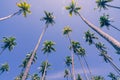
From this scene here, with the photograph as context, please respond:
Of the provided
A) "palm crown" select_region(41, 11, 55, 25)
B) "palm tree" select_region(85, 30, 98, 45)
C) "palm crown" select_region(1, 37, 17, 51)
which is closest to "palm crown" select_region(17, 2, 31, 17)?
"palm crown" select_region(41, 11, 55, 25)

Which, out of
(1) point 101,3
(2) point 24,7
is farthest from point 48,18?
(1) point 101,3

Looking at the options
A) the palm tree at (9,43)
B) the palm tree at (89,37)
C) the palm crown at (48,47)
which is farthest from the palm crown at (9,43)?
the palm tree at (89,37)

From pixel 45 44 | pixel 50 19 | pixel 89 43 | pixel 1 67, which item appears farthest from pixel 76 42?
pixel 1 67

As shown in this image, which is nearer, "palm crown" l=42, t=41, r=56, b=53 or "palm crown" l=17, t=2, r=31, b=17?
"palm crown" l=17, t=2, r=31, b=17

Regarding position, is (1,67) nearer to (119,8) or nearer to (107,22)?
(107,22)

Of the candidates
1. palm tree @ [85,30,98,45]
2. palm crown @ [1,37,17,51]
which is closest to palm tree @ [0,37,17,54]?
palm crown @ [1,37,17,51]

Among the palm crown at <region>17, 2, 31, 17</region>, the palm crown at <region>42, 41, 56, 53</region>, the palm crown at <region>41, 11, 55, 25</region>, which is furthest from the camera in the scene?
the palm crown at <region>42, 41, 56, 53</region>

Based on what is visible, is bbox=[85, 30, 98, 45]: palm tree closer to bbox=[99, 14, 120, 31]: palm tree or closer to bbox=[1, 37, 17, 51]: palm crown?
bbox=[99, 14, 120, 31]: palm tree

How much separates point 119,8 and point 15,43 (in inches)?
1157

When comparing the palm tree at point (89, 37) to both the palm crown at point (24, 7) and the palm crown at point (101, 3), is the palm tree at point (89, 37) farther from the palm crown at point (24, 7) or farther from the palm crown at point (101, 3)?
the palm crown at point (24, 7)

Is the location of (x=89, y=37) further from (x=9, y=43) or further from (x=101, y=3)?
(x=9, y=43)

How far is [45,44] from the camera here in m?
57.8

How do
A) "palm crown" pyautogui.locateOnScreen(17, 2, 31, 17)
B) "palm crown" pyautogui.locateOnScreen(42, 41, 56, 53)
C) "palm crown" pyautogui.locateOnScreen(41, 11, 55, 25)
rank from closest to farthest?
"palm crown" pyautogui.locateOnScreen(17, 2, 31, 17)
"palm crown" pyautogui.locateOnScreen(41, 11, 55, 25)
"palm crown" pyautogui.locateOnScreen(42, 41, 56, 53)

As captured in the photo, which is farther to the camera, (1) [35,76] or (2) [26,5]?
(1) [35,76]
